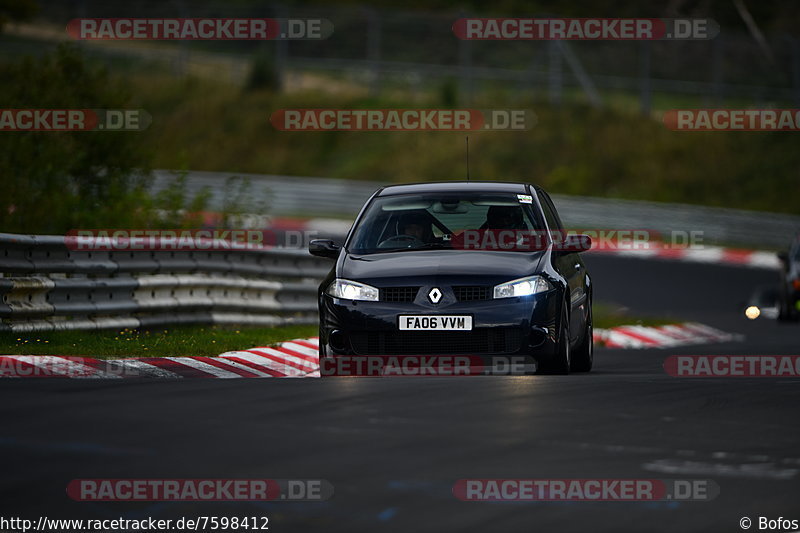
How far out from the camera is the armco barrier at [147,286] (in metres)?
13.4

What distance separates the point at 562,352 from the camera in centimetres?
1166

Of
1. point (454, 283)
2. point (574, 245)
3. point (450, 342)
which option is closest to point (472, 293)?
point (454, 283)

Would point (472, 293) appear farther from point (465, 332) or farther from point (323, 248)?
point (323, 248)

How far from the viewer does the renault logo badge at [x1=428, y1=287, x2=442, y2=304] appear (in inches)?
446

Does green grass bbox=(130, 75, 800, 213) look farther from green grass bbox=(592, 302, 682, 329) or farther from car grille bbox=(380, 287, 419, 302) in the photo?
car grille bbox=(380, 287, 419, 302)

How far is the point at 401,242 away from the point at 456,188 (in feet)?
2.51

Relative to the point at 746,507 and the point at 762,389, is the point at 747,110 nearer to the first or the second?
the point at 762,389

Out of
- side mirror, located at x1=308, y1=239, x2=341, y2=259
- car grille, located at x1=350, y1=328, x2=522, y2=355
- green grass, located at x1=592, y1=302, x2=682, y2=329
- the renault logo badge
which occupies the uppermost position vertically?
side mirror, located at x1=308, y1=239, x2=341, y2=259

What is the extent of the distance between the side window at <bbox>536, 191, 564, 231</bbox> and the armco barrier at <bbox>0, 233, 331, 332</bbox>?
4030 millimetres

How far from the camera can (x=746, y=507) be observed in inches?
256

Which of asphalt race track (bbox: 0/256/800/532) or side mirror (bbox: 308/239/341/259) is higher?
side mirror (bbox: 308/239/341/259)

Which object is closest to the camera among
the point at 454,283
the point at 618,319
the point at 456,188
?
the point at 454,283

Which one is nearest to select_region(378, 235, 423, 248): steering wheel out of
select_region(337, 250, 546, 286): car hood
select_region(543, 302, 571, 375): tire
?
select_region(337, 250, 546, 286): car hood

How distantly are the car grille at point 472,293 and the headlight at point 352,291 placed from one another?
1.97 ft
